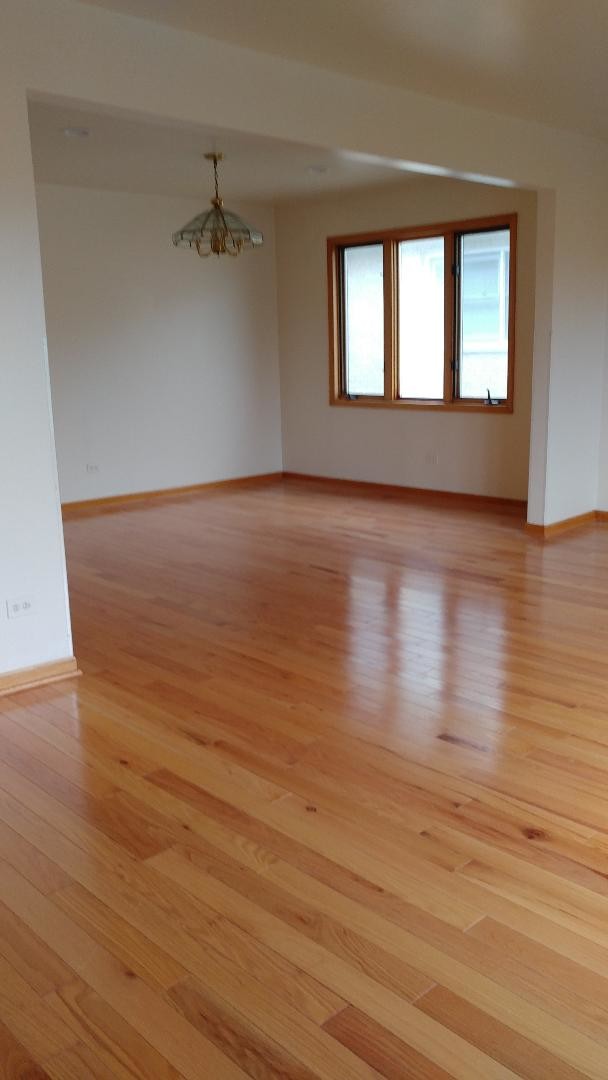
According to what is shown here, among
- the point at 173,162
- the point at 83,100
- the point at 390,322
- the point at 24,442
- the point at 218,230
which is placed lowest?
the point at 24,442

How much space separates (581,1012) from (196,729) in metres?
1.76

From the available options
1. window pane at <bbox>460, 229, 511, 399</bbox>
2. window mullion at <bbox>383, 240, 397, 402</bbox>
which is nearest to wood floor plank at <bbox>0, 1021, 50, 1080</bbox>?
window pane at <bbox>460, 229, 511, 399</bbox>

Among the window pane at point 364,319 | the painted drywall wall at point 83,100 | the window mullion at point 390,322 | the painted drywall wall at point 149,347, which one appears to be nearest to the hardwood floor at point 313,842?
the painted drywall wall at point 83,100

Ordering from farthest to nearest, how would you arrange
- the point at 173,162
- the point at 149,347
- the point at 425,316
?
the point at 149,347 < the point at 425,316 < the point at 173,162

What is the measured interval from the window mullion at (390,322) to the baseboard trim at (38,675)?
16.4 ft

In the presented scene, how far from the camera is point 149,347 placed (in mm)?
8117

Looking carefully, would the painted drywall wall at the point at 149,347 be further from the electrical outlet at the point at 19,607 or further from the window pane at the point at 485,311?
the electrical outlet at the point at 19,607

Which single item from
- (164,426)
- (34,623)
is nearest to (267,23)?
(34,623)

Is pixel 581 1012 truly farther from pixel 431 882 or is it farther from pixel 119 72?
pixel 119 72

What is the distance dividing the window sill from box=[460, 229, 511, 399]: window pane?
116mm

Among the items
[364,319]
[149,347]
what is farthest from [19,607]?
[364,319]

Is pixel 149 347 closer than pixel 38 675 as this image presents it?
No

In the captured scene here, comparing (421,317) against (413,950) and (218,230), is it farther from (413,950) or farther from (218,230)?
(413,950)

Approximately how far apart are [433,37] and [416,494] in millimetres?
4574
